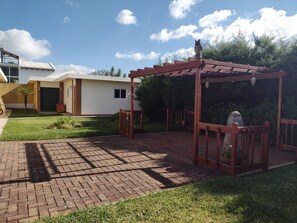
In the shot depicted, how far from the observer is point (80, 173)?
167 inches

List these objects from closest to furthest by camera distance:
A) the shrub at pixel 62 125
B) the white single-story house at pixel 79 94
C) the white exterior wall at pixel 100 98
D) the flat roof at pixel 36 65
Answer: the shrub at pixel 62 125 < the white single-story house at pixel 79 94 < the white exterior wall at pixel 100 98 < the flat roof at pixel 36 65

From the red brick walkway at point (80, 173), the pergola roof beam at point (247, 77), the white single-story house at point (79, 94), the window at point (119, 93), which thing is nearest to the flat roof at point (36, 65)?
the white single-story house at point (79, 94)

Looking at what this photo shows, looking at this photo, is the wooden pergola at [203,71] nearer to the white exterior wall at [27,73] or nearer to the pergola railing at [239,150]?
the pergola railing at [239,150]

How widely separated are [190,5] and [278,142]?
273 inches

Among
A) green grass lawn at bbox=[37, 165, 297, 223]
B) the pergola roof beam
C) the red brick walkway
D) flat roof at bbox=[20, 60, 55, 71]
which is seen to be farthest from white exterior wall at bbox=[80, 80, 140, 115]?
flat roof at bbox=[20, 60, 55, 71]

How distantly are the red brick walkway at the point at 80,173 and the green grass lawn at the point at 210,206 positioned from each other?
0.30 metres

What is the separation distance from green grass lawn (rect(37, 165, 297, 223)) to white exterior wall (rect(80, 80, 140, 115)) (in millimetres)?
13391

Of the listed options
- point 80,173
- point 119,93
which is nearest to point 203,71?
point 80,173

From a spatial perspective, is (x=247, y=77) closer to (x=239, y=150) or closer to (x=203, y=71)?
(x=203, y=71)

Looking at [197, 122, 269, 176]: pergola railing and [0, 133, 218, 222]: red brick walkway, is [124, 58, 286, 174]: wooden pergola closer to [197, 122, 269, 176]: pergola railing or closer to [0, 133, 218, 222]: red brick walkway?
[197, 122, 269, 176]: pergola railing

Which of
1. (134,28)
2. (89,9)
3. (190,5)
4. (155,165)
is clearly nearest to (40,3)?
(89,9)

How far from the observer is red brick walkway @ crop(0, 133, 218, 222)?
119 inches

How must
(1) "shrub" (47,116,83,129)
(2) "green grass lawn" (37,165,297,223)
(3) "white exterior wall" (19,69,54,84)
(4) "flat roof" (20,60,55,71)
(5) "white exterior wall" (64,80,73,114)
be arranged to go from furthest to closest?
(4) "flat roof" (20,60,55,71) → (3) "white exterior wall" (19,69,54,84) → (5) "white exterior wall" (64,80,73,114) → (1) "shrub" (47,116,83,129) → (2) "green grass lawn" (37,165,297,223)

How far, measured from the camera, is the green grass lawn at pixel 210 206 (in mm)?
2625
